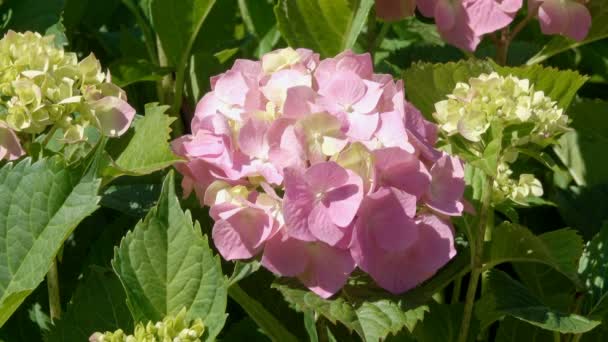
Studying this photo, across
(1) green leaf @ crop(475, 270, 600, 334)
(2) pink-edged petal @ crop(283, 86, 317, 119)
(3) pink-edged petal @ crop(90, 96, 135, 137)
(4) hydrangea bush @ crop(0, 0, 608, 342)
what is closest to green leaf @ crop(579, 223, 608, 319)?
(4) hydrangea bush @ crop(0, 0, 608, 342)

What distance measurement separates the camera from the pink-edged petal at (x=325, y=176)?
3.21 feet

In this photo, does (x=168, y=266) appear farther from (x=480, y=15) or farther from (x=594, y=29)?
(x=594, y=29)

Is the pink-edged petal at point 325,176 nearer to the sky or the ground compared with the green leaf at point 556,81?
nearer to the sky

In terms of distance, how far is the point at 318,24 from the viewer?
1.46 meters

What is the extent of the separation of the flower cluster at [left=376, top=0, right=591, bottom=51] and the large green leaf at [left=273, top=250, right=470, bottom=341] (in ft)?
1.36

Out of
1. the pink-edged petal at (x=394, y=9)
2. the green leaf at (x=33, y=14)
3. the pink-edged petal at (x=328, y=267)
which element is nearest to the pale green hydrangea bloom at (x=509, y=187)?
the pink-edged petal at (x=328, y=267)

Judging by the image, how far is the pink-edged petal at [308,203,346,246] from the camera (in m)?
0.98

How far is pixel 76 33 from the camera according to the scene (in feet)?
5.77

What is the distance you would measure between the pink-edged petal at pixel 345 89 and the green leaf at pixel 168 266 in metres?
0.19

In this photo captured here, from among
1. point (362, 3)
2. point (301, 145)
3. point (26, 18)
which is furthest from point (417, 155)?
point (26, 18)

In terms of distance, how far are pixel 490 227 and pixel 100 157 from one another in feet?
1.68

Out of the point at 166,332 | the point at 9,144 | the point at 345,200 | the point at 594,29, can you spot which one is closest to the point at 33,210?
the point at 9,144

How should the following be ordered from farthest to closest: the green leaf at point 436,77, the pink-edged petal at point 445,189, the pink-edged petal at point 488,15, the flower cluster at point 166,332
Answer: the pink-edged petal at point 488,15 → the green leaf at point 436,77 → the pink-edged petal at point 445,189 → the flower cluster at point 166,332

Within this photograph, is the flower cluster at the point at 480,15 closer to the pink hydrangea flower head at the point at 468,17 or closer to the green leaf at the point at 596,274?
the pink hydrangea flower head at the point at 468,17
